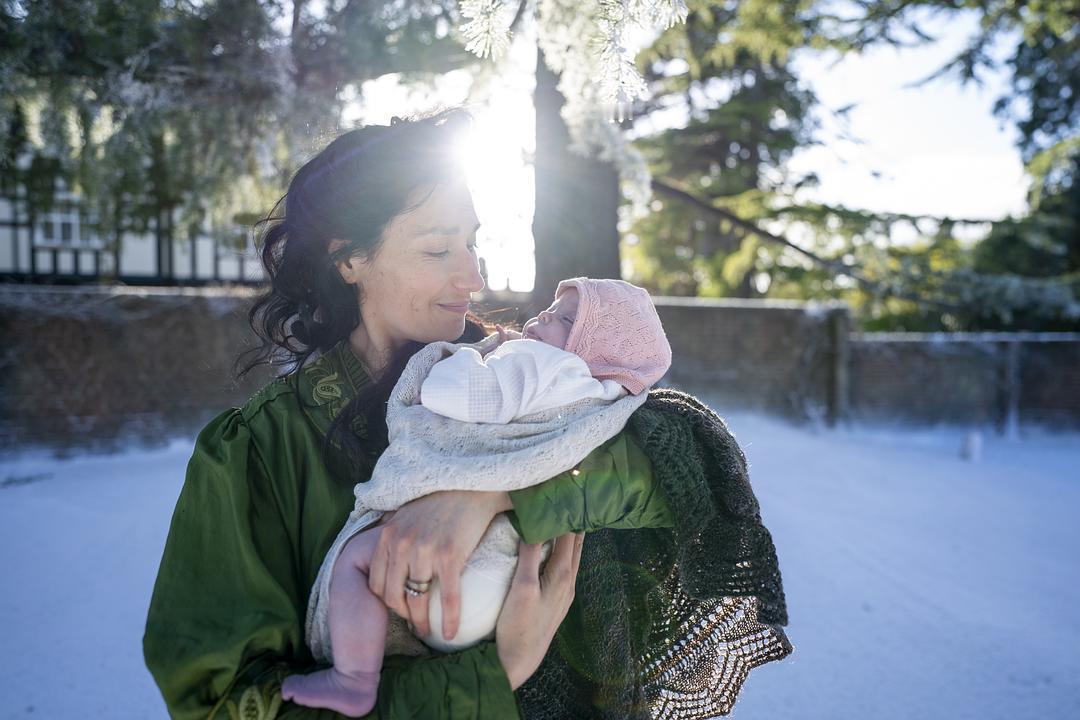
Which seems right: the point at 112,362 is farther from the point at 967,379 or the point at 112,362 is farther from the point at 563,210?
the point at 967,379

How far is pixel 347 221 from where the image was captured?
1525mm

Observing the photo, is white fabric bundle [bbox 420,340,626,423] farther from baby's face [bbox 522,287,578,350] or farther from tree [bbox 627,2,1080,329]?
tree [bbox 627,2,1080,329]

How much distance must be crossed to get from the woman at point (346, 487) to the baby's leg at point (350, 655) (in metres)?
0.03

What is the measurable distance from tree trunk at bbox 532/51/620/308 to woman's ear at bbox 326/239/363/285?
2739 millimetres

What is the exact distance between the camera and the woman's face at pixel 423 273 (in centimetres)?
152

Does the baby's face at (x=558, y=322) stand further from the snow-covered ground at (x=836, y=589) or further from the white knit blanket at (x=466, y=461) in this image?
the snow-covered ground at (x=836, y=589)

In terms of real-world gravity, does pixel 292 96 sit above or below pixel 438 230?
above

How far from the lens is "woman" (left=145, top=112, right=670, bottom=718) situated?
114cm

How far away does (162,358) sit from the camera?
Answer: 262 inches

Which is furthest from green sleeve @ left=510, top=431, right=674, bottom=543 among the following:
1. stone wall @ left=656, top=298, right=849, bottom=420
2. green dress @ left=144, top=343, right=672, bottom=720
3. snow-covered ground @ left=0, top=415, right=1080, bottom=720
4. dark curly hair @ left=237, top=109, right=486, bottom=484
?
stone wall @ left=656, top=298, right=849, bottom=420

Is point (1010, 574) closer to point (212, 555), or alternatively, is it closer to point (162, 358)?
point (212, 555)

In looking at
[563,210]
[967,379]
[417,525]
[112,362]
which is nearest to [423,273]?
[417,525]

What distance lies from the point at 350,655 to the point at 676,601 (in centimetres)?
63

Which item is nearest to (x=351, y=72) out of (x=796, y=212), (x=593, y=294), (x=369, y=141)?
(x=369, y=141)
